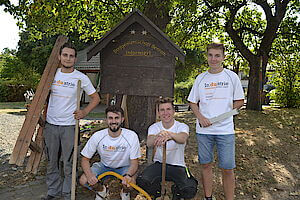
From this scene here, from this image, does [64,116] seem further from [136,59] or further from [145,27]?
[145,27]

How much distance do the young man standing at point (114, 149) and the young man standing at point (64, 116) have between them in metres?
0.42

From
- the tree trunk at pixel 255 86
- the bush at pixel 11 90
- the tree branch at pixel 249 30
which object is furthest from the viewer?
the bush at pixel 11 90

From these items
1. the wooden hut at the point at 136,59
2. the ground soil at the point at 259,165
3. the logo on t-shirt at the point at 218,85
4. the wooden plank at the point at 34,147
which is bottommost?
the ground soil at the point at 259,165

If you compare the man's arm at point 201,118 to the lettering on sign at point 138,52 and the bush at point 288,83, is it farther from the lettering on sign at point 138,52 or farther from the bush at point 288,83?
the bush at point 288,83

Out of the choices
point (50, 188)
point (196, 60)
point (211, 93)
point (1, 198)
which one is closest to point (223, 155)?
point (211, 93)

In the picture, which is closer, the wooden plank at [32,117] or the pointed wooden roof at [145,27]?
the wooden plank at [32,117]

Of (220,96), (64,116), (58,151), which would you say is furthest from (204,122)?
(58,151)

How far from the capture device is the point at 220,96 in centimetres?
357

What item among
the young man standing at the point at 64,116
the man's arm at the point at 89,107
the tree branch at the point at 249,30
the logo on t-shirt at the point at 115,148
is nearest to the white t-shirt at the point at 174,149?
the logo on t-shirt at the point at 115,148

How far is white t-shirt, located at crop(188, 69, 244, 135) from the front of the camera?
11.6 ft

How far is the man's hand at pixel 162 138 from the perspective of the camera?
327 cm

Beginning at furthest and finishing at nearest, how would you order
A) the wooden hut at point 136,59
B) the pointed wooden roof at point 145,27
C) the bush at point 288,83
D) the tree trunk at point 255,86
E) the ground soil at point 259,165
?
the bush at point 288,83, the tree trunk at point 255,86, the ground soil at point 259,165, the wooden hut at point 136,59, the pointed wooden roof at point 145,27

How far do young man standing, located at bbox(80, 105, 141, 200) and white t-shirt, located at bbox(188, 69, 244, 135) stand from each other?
919 millimetres

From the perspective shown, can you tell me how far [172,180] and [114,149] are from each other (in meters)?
0.80
